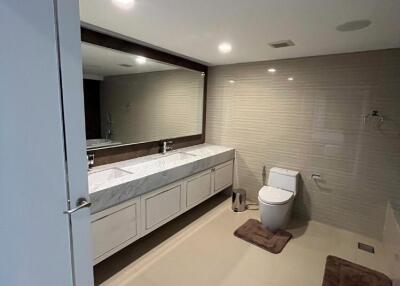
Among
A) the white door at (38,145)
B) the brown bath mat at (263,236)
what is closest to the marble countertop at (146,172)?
the white door at (38,145)

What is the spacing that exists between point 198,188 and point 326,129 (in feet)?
5.73

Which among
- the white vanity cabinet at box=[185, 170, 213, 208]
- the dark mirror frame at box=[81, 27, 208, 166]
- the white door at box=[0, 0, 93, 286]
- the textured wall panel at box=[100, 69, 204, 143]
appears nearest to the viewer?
the white door at box=[0, 0, 93, 286]

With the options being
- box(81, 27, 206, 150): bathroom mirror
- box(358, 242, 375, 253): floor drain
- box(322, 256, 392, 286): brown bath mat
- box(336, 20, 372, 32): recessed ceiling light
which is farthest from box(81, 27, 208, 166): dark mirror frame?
box(358, 242, 375, 253): floor drain

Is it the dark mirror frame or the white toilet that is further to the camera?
the white toilet

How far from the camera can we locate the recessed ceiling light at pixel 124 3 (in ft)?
5.13

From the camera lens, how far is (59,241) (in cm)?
100

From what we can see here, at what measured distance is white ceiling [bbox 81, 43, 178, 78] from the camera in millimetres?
2213

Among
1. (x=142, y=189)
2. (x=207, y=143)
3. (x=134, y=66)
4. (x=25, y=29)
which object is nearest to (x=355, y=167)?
(x=207, y=143)

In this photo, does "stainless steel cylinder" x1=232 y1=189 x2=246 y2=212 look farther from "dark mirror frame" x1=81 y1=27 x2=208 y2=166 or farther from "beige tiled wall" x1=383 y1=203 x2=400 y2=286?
"beige tiled wall" x1=383 y1=203 x2=400 y2=286

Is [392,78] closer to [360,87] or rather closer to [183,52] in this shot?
[360,87]

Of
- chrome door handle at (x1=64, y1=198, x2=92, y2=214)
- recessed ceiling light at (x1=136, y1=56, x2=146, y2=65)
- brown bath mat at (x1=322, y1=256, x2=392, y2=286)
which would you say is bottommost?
brown bath mat at (x1=322, y1=256, x2=392, y2=286)

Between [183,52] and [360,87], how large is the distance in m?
2.08

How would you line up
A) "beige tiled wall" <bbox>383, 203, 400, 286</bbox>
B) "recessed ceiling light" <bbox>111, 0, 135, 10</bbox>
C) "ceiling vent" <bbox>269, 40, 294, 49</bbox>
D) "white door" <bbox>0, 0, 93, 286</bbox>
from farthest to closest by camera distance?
"ceiling vent" <bbox>269, 40, 294, 49</bbox> < "beige tiled wall" <bbox>383, 203, 400, 286</bbox> < "recessed ceiling light" <bbox>111, 0, 135, 10</bbox> < "white door" <bbox>0, 0, 93, 286</bbox>

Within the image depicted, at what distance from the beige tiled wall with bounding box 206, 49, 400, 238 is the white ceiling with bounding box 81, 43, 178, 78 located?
1.43 metres
